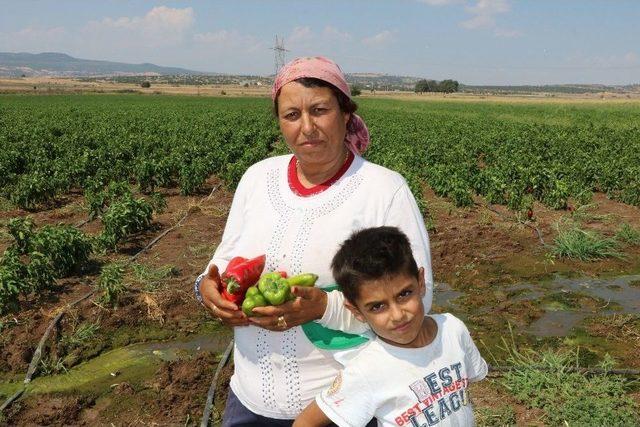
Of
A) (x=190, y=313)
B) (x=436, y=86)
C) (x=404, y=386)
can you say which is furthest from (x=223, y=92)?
(x=404, y=386)

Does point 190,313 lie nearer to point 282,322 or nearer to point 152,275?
point 152,275

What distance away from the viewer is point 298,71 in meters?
2.17

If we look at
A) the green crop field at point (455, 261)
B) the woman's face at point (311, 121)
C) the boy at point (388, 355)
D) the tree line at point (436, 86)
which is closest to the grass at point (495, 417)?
the green crop field at point (455, 261)

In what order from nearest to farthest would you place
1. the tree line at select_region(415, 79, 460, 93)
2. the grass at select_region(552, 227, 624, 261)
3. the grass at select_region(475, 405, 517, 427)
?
the grass at select_region(475, 405, 517, 427)
the grass at select_region(552, 227, 624, 261)
the tree line at select_region(415, 79, 460, 93)

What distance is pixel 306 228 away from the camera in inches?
87.4

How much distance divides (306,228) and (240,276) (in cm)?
34

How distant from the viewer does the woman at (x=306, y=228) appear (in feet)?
7.03

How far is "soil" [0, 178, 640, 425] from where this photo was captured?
15.9 feet

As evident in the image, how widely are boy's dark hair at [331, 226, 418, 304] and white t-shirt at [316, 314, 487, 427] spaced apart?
281 mm

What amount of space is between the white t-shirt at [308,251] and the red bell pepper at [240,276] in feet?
0.25

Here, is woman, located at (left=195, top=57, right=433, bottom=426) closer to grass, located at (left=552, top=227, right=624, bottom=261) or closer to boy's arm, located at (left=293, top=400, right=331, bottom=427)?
boy's arm, located at (left=293, top=400, right=331, bottom=427)

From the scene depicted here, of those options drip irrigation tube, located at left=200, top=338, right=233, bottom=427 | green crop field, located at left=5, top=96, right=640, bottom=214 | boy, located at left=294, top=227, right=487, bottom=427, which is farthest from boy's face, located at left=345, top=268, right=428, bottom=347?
green crop field, located at left=5, top=96, right=640, bottom=214

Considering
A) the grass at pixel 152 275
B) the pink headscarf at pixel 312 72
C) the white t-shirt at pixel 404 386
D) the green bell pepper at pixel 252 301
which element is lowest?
the grass at pixel 152 275

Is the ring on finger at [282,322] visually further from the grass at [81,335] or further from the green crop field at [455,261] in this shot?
the grass at [81,335]
